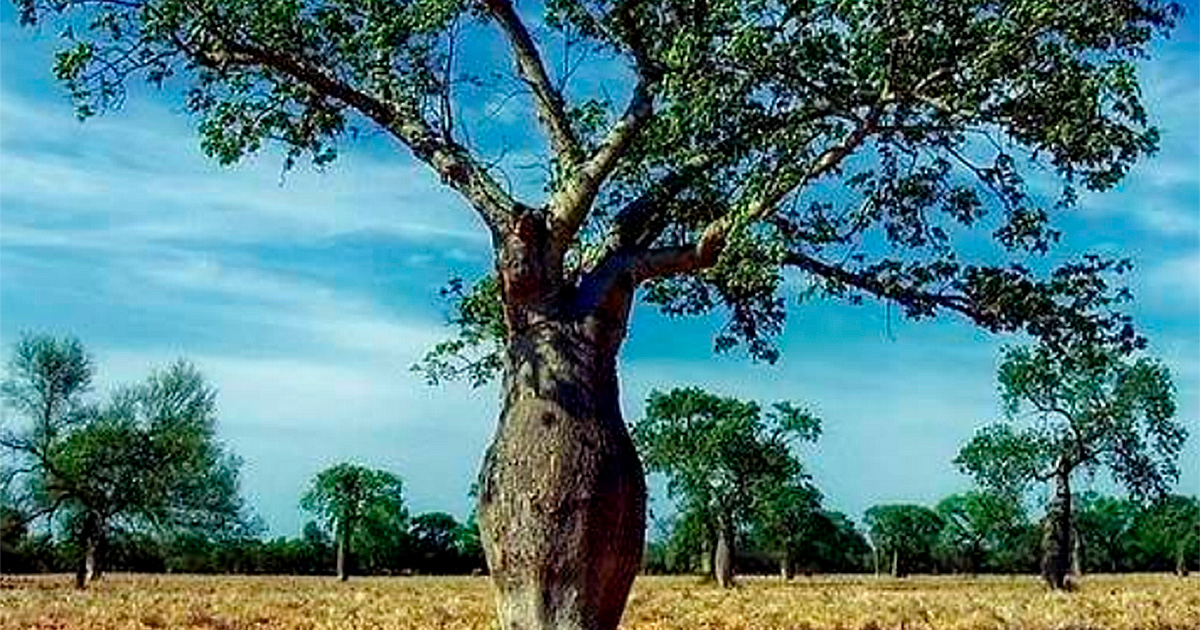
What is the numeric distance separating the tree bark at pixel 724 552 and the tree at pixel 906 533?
5087 cm

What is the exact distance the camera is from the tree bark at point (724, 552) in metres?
60.6

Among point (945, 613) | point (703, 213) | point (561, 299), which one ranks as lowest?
point (945, 613)

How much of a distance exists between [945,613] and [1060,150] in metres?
15.1

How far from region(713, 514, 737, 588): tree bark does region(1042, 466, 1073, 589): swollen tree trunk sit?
1356cm

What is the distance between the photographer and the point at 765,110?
44.9 ft

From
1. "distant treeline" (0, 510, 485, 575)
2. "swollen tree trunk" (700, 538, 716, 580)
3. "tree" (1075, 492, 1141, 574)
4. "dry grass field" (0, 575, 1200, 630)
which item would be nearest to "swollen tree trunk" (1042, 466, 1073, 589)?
"dry grass field" (0, 575, 1200, 630)

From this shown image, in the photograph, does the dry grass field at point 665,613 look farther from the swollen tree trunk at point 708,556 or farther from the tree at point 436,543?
the tree at point 436,543

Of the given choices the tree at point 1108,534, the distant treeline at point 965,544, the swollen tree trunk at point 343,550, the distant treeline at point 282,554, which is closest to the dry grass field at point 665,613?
the distant treeline at point 282,554

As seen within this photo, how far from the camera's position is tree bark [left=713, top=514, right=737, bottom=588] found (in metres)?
60.6

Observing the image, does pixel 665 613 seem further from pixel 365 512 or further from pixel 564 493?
pixel 365 512

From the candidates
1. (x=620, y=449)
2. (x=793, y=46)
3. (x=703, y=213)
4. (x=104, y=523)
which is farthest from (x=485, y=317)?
(x=104, y=523)

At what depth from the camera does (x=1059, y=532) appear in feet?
158

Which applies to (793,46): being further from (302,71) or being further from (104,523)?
(104,523)

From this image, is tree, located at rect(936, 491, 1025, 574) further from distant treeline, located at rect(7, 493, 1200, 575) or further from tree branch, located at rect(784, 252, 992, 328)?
tree branch, located at rect(784, 252, 992, 328)
